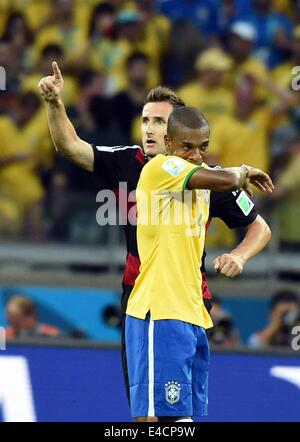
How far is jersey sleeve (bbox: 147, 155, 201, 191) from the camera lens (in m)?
5.13

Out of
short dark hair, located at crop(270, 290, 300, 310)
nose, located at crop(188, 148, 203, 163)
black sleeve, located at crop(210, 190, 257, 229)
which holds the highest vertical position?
nose, located at crop(188, 148, 203, 163)

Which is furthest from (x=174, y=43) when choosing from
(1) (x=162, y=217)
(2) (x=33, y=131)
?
(1) (x=162, y=217)

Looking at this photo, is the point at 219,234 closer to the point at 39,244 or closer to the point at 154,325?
the point at 39,244

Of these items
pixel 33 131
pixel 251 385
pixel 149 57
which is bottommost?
pixel 251 385

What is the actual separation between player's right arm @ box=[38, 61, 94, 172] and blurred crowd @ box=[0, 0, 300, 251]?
3172mm

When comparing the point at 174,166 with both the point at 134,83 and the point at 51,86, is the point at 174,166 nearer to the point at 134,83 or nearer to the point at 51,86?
the point at 51,86

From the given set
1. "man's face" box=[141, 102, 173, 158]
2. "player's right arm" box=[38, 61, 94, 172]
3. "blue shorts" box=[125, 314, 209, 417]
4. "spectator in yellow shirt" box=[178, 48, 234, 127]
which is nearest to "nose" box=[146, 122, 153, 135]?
"man's face" box=[141, 102, 173, 158]

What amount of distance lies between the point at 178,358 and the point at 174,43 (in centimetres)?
533

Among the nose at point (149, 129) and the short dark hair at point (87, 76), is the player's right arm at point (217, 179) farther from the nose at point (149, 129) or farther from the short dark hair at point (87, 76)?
the short dark hair at point (87, 76)

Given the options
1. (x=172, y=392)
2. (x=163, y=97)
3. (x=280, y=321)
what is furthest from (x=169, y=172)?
(x=280, y=321)

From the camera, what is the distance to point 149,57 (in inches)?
392

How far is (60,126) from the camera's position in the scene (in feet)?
18.8

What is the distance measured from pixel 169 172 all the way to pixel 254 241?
766 millimetres

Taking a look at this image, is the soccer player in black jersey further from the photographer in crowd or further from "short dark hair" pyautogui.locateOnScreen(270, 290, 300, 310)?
"short dark hair" pyautogui.locateOnScreen(270, 290, 300, 310)
